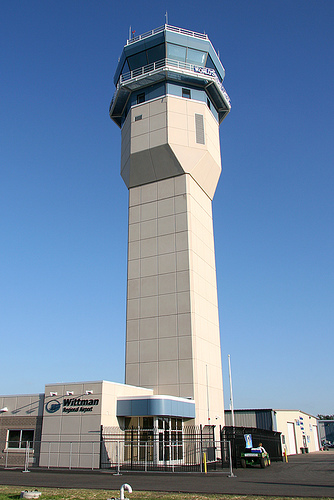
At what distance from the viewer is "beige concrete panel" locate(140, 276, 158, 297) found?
42.1m

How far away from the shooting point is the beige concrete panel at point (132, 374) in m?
40.1

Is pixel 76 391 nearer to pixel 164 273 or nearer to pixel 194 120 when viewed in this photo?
pixel 164 273

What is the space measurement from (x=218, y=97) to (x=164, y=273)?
23.1 m

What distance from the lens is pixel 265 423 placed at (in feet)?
187

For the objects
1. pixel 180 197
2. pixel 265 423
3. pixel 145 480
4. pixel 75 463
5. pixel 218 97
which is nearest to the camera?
pixel 145 480

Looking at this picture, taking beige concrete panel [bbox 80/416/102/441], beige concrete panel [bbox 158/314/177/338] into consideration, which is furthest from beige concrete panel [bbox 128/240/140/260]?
beige concrete panel [bbox 80/416/102/441]

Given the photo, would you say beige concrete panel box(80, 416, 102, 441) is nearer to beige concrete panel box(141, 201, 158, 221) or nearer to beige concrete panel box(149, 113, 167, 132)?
beige concrete panel box(141, 201, 158, 221)

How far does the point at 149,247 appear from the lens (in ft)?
144

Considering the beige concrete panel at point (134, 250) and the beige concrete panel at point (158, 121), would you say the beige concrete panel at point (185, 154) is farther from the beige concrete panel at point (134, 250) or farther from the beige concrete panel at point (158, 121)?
the beige concrete panel at point (134, 250)

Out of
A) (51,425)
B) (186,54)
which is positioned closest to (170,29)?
(186,54)

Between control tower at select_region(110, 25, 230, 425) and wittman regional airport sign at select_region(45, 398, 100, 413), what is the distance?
7389mm

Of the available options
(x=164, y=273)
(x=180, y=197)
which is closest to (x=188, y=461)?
(x=164, y=273)

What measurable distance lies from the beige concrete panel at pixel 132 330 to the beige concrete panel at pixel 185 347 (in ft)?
14.8

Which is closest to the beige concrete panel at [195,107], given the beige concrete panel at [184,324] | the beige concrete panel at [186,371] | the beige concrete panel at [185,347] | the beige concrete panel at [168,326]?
the beige concrete panel at [184,324]
